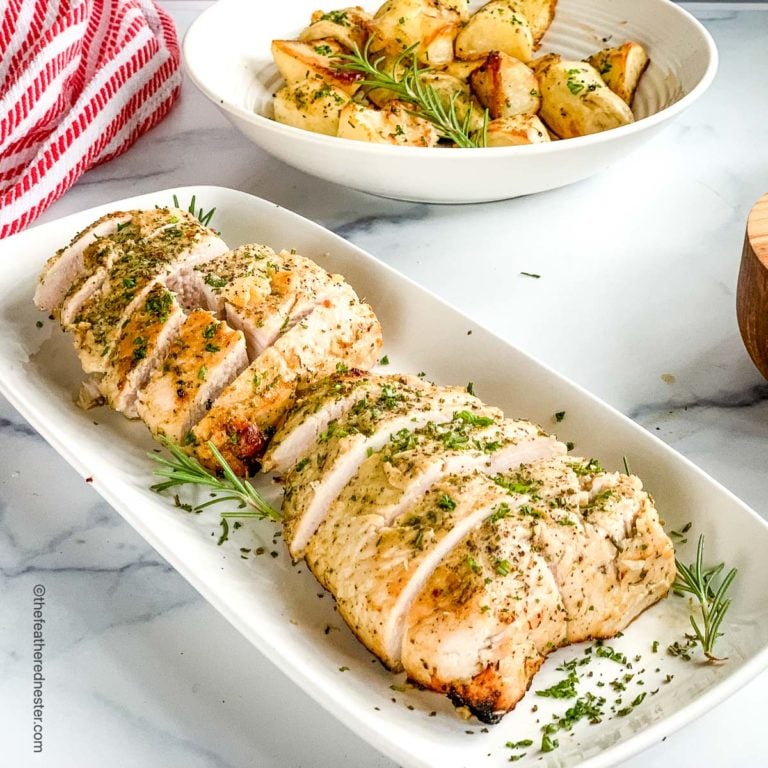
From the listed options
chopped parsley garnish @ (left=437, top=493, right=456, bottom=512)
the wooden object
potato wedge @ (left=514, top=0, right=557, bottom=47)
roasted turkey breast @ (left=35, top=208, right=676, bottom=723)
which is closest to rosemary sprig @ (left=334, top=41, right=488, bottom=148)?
potato wedge @ (left=514, top=0, right=557, bottom=47)

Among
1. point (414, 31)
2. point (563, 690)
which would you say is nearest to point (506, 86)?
point (414, 31)

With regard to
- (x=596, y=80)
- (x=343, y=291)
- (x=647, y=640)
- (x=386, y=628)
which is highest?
(x=596, y=80)

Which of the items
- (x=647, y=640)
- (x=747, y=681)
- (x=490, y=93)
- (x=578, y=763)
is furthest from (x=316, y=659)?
(x=490, y=93)

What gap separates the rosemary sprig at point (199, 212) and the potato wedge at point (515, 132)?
Answer: 28.7 inches

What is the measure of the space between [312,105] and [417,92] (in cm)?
28

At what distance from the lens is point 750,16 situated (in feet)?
12.9

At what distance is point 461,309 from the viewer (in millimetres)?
2514

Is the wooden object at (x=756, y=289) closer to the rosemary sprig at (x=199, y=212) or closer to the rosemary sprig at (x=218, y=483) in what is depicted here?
the rosemary sprig at (x=218, y=483)

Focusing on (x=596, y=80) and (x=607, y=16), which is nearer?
(x=596, y=80)

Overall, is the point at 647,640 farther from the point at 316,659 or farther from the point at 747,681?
the point at 316,659

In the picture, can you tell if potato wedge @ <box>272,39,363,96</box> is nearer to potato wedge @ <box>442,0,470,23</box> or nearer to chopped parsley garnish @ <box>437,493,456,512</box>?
potato wedge @ <box>442,0,470,23</box>

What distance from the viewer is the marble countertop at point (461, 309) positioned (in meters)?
1.61

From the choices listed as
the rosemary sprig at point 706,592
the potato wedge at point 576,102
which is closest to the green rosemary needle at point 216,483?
the rosemary sprig at point 706,592

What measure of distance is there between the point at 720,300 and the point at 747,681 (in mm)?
1280
